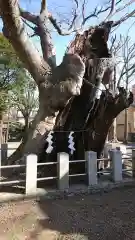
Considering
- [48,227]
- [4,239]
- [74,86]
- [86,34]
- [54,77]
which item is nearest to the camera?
[4,239]

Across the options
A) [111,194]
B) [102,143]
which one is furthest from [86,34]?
[111,194]

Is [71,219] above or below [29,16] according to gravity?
below

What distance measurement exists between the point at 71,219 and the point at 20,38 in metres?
5.89

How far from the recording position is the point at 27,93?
2914 centimetres

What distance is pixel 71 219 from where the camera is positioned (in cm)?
550

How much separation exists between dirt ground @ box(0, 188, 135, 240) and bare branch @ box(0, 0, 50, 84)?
4614 millimetres

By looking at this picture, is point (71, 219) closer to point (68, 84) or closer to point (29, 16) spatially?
point (68, 84)

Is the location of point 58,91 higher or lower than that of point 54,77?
lower

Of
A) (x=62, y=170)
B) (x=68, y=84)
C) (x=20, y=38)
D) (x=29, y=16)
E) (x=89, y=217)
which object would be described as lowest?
(x=89, y=217)

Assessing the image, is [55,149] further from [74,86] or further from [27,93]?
[27,93]

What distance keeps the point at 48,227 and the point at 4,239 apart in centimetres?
92

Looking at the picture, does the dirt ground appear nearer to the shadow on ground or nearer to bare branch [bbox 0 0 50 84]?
the shadow on ground

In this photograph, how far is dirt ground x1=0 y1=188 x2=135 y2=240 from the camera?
15.6ft

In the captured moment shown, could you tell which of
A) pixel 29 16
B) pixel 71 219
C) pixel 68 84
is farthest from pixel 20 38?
pixel 71 219
